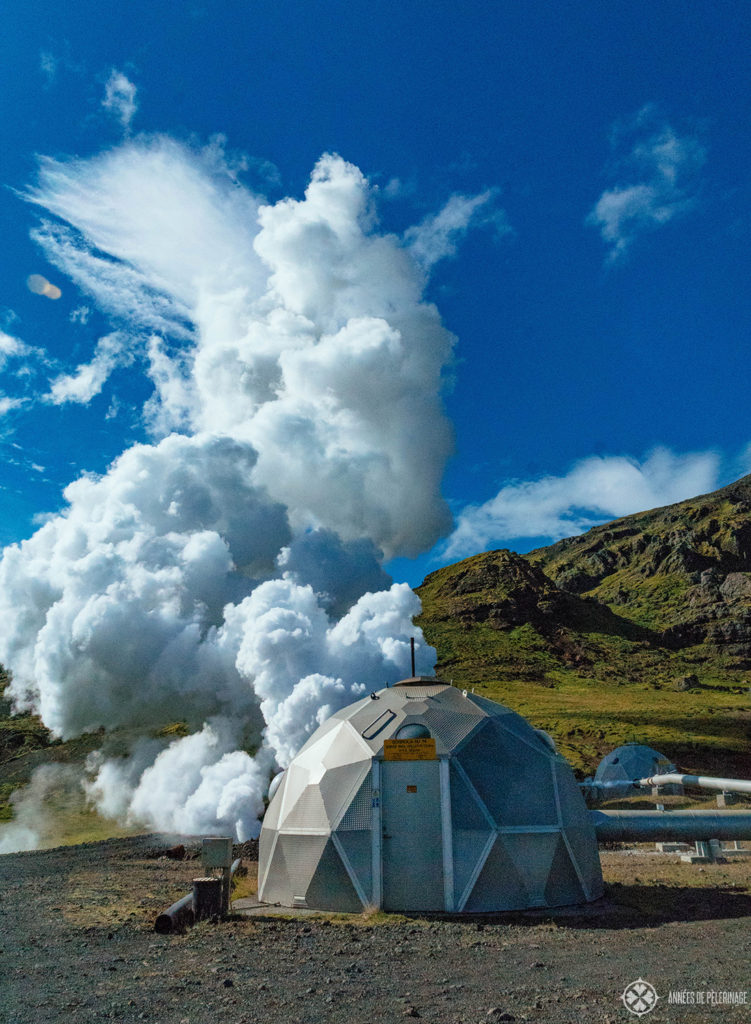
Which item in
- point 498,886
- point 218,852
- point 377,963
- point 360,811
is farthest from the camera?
point 360,811

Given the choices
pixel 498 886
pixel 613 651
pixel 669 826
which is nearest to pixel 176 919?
pixel 498 886

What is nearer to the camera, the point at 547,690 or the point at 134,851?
the point at 134,851

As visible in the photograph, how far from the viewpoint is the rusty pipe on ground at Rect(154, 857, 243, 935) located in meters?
15.9

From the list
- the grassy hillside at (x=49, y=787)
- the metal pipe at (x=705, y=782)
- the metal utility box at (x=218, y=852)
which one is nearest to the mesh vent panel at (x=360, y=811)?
the metal utility box at (x=218, y=852)

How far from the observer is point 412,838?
58.8 ft

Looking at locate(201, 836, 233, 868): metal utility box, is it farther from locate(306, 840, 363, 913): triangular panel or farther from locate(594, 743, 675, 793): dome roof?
locate(594, 743, 675, 793): dome roof

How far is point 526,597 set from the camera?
160375mm

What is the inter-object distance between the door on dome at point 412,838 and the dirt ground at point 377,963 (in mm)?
914

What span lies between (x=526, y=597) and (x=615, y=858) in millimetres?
132540

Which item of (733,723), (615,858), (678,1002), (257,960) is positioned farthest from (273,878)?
(733,723)

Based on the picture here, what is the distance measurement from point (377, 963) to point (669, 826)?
14015 mm

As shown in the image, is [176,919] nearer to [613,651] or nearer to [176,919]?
[176,919]

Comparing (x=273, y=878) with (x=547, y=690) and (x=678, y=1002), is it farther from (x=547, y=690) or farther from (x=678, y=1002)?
(x=547, y=690)

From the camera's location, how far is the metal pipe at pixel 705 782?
31.5 metres
